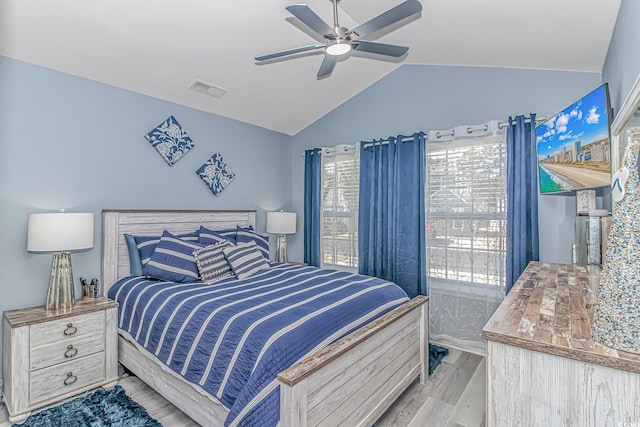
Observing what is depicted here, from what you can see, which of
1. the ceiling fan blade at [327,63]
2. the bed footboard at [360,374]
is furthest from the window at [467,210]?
the ceiling fan blade at [327,63]

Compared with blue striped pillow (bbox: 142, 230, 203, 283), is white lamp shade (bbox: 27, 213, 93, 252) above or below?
above

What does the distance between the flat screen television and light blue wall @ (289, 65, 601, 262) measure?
0.62 meters

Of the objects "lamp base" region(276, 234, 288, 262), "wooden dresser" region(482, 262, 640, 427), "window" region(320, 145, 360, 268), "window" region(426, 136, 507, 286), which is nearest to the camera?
"wooden dresser" region(482, 262, 640, 427)

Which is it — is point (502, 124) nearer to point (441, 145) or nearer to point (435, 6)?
point (441, 145)

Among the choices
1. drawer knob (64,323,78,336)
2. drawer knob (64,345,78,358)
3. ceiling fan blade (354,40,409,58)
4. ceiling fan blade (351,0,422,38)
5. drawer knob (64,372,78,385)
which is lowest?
drawer knob (64,372,78,385)

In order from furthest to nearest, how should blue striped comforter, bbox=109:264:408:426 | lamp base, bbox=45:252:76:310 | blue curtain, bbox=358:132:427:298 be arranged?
blue curtain, bbox=358:132:427:298, lamp base, bbox=45:252:76:310, blue striped comforter, bbox=109:264:408:426

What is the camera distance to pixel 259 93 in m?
3.56

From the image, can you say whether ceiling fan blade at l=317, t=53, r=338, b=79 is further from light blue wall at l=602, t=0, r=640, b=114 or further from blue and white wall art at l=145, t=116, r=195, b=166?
blue and white wall art at l=145, t=116, r=195, b=166

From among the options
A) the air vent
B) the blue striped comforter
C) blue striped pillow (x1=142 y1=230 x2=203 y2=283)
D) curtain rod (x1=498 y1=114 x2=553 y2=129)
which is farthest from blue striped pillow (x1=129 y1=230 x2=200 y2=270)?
curtain rod (x1=498 y1=114 x2=553 y2=129)

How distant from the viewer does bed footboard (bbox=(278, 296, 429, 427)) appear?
1.42m

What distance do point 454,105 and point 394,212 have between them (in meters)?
1.26

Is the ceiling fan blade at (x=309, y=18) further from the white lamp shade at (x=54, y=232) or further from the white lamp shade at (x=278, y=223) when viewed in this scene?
the white lamp shade at (x=278, y=223)

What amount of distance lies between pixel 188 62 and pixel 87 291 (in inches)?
84.3

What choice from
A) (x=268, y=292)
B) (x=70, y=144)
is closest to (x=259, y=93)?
(x=70, y=144)
